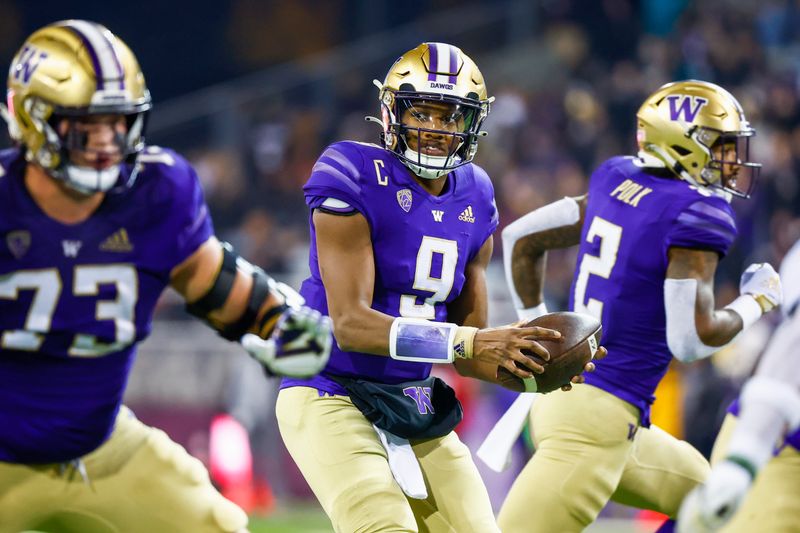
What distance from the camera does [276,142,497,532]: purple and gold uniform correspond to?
3682 millimetres

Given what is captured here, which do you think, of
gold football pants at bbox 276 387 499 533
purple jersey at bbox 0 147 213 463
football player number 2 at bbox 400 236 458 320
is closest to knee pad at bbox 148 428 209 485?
purple jersey at bbox 0 147 213 463

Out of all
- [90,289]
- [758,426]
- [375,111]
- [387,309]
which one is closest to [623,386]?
[387,309]

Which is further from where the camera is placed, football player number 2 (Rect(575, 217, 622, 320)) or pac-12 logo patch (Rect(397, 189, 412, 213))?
football player number 2 (Rect(575, 217, 622, 320))

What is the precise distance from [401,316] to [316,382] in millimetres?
333

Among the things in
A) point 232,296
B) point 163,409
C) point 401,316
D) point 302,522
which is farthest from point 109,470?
point 163,409

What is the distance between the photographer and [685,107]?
455 centimetres

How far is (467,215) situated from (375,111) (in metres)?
7.72

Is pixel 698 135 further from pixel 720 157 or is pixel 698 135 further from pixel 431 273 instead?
pixel 431 273

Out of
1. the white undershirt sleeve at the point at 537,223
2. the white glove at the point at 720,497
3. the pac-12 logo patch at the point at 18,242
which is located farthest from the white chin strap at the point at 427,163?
the white glove at the point at 720,497

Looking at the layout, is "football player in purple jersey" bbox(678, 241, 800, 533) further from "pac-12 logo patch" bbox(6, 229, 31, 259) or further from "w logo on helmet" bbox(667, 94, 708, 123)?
"pac-12 logo patch" bbox(6, 229, 31, 259)

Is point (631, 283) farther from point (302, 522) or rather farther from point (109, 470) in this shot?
point (302, 522)

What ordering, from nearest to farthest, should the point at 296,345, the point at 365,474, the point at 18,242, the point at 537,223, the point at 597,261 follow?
the point at 18,242
the point at 296,345
the point at 365,474
the point at 597,261
the point at 537,223

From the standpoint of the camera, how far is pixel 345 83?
1213 cm

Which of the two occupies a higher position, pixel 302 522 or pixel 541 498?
pixel 541 498
